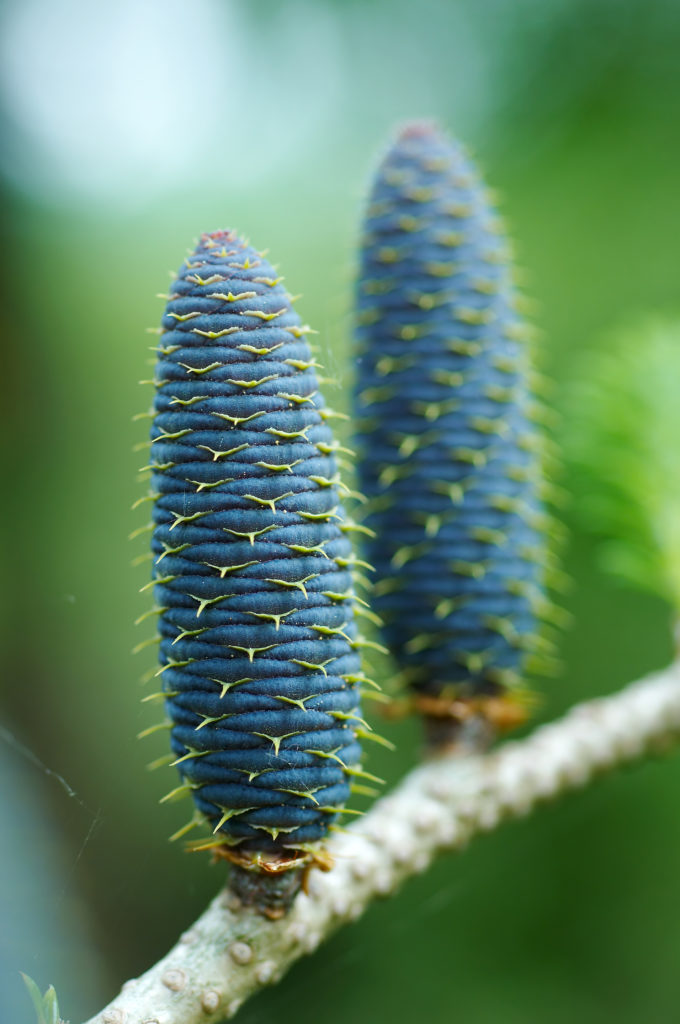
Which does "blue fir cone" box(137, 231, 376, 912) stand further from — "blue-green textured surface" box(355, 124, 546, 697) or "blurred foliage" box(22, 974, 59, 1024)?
"blue-green textured surface" box(355, 124, 546, 697)

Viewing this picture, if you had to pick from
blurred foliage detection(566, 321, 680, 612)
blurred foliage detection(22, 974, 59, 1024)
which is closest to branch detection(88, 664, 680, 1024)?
blurred foliage detection(22, 974, 59, 1024)

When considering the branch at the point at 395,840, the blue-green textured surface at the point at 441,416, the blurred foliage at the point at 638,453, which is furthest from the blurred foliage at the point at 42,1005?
the blurred foliage at the point at 638,453

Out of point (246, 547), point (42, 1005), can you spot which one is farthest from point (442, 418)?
point (42, 1005)

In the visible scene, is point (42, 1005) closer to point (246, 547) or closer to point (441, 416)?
point (246, 547)

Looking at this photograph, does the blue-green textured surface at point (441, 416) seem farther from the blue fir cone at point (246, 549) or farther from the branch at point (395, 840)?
the blue fir cone at point (246, 549)

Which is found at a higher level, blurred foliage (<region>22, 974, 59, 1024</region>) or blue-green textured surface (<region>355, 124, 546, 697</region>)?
blue-green textured surface (<region>355, 124, 546, 697</region>)
